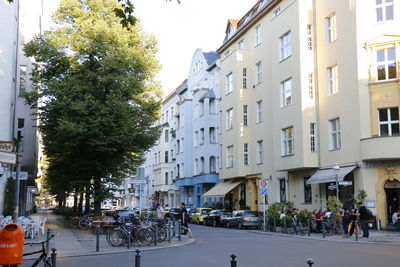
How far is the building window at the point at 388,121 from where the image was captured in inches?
1133

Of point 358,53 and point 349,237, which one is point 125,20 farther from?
point 358,53

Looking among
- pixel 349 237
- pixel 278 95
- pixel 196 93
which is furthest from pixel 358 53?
pixel 196 93

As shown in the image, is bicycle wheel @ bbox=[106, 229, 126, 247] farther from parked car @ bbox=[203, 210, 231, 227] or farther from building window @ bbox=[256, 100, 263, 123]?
building window @ bbox=[256, 100, 263, 123]

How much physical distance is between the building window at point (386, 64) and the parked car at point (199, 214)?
19132 millimetres

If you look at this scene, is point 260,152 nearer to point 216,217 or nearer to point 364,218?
point 216,217

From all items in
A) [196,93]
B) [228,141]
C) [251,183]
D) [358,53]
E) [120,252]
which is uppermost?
[196,93]

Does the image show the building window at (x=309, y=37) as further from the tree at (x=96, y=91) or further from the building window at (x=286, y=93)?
the tree at (x=96, y=91)

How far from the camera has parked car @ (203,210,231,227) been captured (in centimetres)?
3828

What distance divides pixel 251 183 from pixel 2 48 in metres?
23.0

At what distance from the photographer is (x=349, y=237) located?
24.5 meters

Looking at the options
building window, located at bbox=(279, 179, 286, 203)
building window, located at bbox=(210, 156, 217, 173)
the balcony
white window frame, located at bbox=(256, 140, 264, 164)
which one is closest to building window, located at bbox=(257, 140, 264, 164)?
white window frame, located at bbox=(256, 140, 264, 164)

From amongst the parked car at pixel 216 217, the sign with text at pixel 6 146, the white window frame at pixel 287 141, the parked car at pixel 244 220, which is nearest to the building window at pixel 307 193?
the white window frame at pixel 287 141

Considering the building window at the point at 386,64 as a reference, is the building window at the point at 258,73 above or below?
above

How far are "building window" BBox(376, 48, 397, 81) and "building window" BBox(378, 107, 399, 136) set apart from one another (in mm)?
1868
